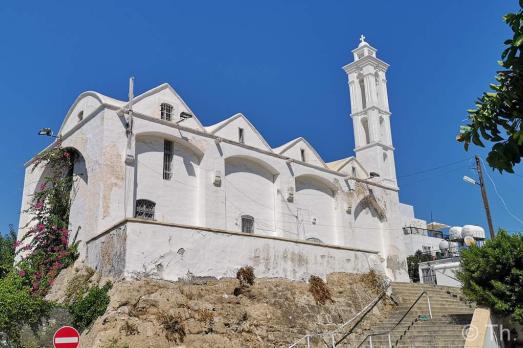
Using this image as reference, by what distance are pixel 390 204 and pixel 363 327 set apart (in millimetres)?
14470

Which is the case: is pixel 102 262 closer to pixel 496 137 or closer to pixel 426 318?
pixel 426 318

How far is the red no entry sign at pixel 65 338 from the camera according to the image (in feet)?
29.0

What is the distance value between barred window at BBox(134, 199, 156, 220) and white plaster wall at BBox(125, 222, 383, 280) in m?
4.70

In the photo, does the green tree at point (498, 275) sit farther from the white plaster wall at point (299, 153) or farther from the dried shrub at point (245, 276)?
the white plaster wall at point (299, 153)

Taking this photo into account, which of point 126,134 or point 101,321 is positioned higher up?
point 126,134

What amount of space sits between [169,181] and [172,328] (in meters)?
8.64

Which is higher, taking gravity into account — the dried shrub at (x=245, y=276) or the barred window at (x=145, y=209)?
the barred window at (x=145, y=209)

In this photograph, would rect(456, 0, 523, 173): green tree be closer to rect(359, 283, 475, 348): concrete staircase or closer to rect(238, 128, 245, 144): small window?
rect(359, 283, 475, 348): concrete staircase

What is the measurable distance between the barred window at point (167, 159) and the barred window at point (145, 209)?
143 centimetres

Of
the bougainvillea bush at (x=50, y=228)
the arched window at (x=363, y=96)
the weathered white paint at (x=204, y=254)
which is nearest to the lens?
the weathered white paint at (x=204, y=254)

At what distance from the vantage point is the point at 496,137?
513 cm

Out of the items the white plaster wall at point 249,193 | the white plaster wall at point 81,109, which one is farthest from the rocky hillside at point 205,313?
the white plaster wall at point 81,109

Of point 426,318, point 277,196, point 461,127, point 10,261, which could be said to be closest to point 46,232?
→ point 10,261

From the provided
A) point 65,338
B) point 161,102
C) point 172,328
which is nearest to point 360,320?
point 172,328
